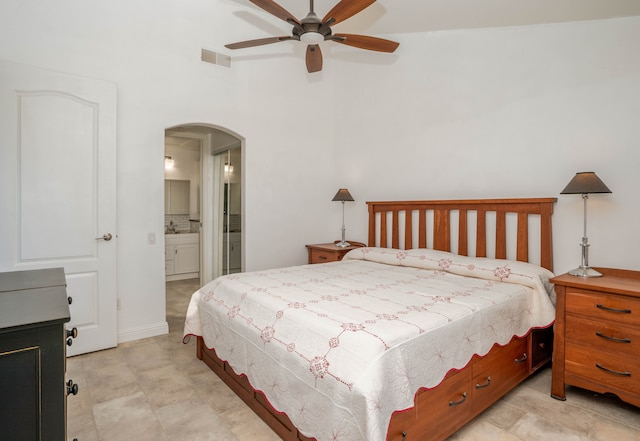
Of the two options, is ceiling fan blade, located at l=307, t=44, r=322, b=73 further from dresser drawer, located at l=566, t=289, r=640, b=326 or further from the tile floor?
the tile floor

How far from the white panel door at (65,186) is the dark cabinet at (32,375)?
2021 millimetres

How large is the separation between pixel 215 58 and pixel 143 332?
2.92m

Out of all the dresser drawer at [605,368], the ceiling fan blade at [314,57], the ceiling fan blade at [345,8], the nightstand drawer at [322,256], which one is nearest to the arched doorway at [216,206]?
the nightstand drawer at [322,256]

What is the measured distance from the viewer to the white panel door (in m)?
2.68

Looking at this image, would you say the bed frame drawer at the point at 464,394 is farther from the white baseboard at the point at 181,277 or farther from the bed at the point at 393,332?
the white baseboard at the point at 181,277

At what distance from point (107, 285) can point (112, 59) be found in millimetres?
2047

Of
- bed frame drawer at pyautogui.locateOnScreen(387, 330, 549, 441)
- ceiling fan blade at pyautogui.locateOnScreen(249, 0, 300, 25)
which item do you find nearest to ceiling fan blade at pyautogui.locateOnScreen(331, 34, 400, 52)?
ceiling fan blade at pyautogui.locateOnScreen(249, 0, 300, 25)

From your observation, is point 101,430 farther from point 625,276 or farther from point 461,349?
point 625,276

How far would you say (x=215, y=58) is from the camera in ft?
12.3

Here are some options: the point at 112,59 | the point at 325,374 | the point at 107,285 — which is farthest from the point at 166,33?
the point at 325,374

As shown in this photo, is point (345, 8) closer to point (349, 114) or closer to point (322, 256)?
point (349, 114)

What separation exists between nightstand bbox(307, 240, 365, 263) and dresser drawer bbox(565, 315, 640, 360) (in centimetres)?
232

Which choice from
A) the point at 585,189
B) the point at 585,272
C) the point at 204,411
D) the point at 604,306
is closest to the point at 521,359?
the point at 604,306

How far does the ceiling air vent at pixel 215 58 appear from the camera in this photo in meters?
3.67
